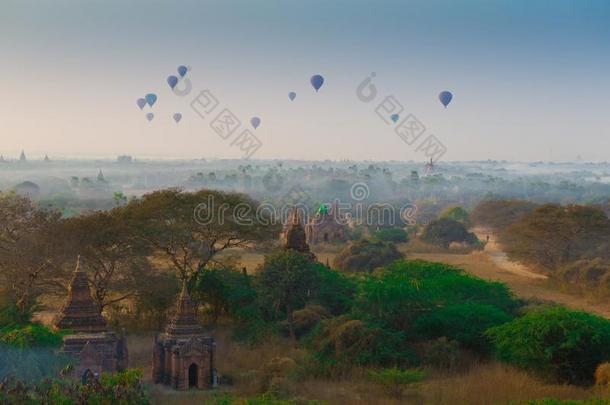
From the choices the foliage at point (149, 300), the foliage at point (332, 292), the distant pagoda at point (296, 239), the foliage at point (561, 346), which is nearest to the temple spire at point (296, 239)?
the distant pagoda at point (296, 239)

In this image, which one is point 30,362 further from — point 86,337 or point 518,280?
point 518,280

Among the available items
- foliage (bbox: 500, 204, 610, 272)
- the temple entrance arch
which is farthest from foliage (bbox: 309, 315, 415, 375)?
foliage (bbox: 500, 204, 610, 272)

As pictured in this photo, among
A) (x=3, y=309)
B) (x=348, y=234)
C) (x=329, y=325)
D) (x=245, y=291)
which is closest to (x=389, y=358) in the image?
(x=329, y=325)

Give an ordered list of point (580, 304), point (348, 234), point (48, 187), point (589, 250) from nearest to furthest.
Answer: point (580, 304)
point (589, 250)
point (348, 234)
point (48, 187)

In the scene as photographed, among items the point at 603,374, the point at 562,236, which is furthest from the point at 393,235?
the point at 603,374

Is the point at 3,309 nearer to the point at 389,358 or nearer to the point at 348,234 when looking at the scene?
the point at 389,358

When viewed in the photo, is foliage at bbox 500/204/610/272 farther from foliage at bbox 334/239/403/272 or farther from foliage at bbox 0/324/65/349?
foliage at bbox 0/324/65/349
